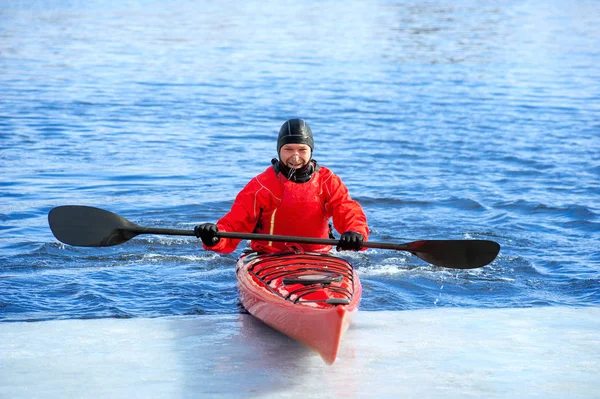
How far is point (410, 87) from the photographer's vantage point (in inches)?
723

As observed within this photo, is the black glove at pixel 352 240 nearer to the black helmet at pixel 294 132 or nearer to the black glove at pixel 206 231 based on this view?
the black glove at pixel 206 231

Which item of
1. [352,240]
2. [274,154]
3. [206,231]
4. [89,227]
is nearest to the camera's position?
[352,240]

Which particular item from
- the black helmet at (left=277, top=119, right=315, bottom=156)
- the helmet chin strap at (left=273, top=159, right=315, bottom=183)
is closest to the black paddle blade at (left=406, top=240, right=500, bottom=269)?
the helmet chin strap at (left=273, top=159, right=315, bottom=183)

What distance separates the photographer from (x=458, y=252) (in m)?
5.63

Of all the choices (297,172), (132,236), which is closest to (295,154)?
(297,172)

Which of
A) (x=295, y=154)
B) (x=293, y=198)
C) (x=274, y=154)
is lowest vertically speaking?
(x=274, y=154)

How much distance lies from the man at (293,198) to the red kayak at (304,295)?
25 cm

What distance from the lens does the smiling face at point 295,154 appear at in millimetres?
5980

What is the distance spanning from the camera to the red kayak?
4682 millimetres

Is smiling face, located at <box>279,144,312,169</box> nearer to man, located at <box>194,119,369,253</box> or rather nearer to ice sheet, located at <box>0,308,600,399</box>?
man, located at <box>194,119,369,253</box>

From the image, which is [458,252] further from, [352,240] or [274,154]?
[274,154]

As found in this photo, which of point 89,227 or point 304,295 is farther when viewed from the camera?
point 89,227

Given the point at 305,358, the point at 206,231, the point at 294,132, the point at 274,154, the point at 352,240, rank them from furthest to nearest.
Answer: the point at 274,154, the point at 294,132, the point at 206,231, the point at 352,240, the point at 305,358

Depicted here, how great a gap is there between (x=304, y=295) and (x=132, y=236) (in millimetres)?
1402
